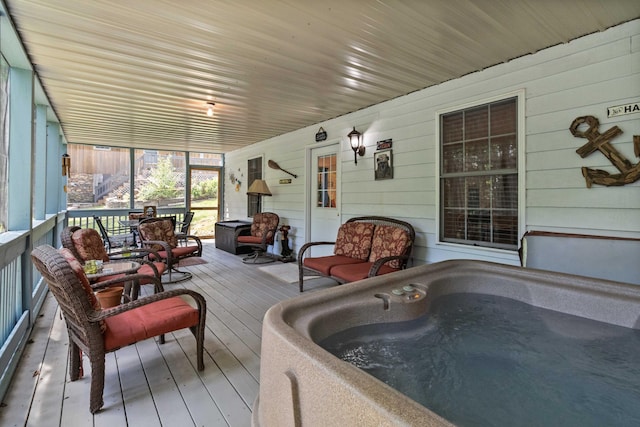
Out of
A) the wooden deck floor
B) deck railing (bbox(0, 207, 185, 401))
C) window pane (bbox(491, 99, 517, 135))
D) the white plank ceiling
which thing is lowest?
the wooden deck floor

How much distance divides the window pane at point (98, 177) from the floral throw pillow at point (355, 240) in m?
6.60

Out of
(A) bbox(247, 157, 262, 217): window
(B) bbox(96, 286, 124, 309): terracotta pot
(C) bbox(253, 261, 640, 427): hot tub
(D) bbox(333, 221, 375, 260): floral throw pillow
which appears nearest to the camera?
(C) bbox(253, 261, 640, 427): hot tub

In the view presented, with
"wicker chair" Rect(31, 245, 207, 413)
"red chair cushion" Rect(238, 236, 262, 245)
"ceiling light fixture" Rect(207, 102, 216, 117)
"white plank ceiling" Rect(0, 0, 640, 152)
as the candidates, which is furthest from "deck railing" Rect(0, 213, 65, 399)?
"red chair cushion" Rect(238, 236, 262, 245)

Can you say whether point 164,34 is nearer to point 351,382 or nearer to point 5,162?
point 5,162

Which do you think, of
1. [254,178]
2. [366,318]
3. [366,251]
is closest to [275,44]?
[366,318]

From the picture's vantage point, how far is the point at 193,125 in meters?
5.58

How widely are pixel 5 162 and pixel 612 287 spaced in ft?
15.8

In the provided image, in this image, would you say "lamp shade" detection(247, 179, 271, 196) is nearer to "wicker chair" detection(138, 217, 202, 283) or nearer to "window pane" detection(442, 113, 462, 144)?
"wicker chair" detection(138, 217, 202, 283)

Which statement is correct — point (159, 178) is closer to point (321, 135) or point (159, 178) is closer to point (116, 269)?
point (321, 135)

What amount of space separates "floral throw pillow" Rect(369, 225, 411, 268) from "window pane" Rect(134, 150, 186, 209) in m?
6.70

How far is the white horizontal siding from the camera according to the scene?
233 cm

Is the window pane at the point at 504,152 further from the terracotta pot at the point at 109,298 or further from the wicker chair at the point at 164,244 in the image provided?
the wicker chair at the point at 164,244

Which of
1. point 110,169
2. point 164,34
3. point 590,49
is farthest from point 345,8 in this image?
point 110,169

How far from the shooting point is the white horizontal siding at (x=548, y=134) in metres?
2.33
